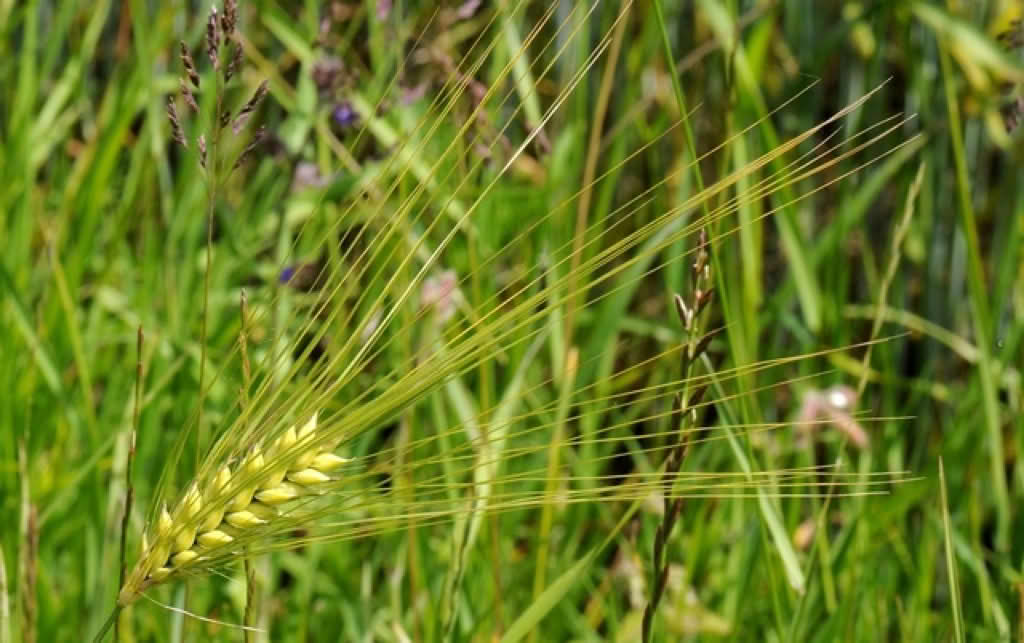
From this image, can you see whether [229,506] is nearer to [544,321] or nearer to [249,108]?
[249,108]

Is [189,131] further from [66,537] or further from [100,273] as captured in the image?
[66,537]

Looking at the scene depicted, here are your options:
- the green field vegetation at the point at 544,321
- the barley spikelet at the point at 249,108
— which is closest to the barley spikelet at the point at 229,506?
the green field vegetation at the point at 544,321

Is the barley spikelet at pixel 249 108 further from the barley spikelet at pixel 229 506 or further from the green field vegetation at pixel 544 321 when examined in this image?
the barley spikelet at pixel 229 506

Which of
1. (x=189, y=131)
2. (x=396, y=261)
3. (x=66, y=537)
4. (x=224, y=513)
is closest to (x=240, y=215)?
(x=189, y=131)

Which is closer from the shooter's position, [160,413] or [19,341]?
[160,413]

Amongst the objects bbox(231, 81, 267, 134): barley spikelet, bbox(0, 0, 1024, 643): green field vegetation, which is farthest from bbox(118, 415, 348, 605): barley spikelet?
bbox(231, 81, 267, 134): barley spikelet
